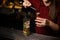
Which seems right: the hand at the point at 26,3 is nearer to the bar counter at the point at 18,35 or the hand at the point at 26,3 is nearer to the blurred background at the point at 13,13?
the blurred background at the point at 13,13

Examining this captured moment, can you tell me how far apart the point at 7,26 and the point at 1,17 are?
103 mm

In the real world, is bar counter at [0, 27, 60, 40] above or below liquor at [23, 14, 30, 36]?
below

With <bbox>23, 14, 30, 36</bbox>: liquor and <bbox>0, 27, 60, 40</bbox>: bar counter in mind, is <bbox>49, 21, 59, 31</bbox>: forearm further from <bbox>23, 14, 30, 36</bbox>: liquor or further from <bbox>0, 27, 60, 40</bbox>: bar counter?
<bbox>23, 14, 30, 36</bbox>: liquor

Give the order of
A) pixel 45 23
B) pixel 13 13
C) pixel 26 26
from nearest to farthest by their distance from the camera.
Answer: pixel 45 23
pixel 26 26
pixel 13 13

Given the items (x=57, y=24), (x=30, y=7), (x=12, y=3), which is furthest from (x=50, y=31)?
(x=12, y=3)

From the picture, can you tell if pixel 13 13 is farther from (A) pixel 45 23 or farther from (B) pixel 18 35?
(A) pixel 45 23

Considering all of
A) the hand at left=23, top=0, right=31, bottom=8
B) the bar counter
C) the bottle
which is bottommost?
the bar counter

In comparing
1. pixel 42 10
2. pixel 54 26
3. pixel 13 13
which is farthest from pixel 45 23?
pixel 13 13

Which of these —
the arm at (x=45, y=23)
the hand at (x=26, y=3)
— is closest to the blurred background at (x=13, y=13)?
the hand at (x=26, y=3)

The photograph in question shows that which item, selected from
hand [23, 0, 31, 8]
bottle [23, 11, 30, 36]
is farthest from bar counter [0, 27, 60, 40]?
hand [23, 0, 31, 8]

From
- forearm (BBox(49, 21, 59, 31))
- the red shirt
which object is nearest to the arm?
forearm (BBox(49, 21, 59, 31))

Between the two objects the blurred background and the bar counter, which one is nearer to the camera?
the bar counter

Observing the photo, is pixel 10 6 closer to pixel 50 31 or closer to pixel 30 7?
pixel 30 7

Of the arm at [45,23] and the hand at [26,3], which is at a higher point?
the hand at [26,3]
